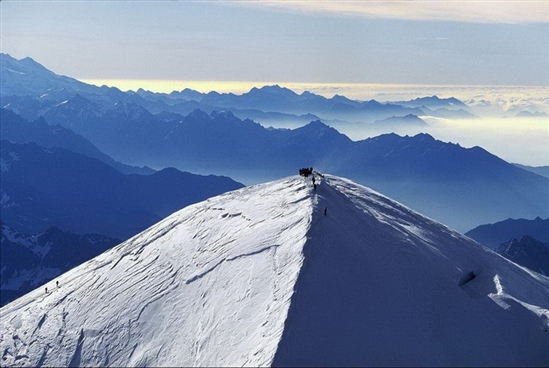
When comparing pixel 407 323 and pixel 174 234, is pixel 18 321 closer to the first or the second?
pixel 174 234

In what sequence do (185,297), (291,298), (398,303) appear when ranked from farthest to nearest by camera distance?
(185,297), (398,303), (291,298)

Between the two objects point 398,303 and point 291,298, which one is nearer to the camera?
point 291,298

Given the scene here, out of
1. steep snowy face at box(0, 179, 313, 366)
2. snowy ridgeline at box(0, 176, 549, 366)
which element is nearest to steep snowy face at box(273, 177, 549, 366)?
snowy ridgeline at box(0, 176, 549, 366)

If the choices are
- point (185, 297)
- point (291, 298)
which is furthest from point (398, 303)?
point (185, 297)

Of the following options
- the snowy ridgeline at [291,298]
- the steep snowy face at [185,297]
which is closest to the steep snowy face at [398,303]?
the snowy ridgeline at [291,298]

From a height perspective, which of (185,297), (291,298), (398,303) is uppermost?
(291,298)

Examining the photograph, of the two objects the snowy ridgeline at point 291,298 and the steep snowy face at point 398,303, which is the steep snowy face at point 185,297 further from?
the steep snowy face at point 398,303

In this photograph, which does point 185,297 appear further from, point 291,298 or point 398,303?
point 398,303

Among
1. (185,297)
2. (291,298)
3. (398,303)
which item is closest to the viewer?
(291,298)
